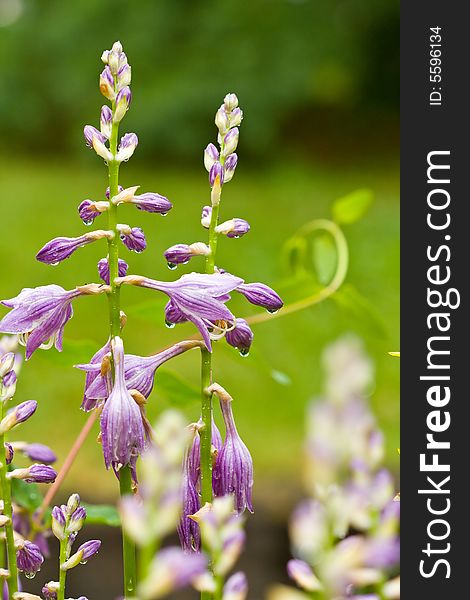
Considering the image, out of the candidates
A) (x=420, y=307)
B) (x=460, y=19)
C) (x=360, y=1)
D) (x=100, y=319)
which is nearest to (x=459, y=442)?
(x=420, y=307)

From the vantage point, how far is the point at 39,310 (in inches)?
12.4

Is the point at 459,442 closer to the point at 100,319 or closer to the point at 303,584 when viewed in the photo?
the point at 303,584

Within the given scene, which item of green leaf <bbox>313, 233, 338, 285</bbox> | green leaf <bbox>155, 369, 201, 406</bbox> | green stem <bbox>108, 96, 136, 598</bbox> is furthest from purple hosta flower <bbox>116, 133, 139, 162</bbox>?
green leaf <bbox>313, 233, 338, 285</bbox>

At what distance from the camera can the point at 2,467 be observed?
303mm

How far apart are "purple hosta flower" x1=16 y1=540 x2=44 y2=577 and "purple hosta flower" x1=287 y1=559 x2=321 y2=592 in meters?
0.16

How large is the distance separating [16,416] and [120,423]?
0.14ft

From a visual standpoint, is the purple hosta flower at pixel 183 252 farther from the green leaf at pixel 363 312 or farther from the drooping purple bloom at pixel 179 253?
the green leaf at pixel 363 312

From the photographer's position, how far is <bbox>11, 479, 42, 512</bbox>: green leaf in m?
0.48

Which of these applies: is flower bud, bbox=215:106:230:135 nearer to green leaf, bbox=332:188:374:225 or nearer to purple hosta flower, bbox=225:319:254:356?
purple hosta flower, bbox=225:319:254:356

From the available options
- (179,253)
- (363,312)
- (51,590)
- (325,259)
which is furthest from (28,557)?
(325,259)

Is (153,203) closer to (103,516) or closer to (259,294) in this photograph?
(259,294)

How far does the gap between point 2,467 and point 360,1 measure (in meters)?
7.05

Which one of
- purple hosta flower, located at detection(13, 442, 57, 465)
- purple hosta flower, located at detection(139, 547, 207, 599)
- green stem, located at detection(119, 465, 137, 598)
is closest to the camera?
purple hosta flower, located at detection(139, 547, 207, 599)

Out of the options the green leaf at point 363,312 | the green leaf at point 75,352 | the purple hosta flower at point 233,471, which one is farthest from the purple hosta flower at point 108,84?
the green leaf at point 363,312
